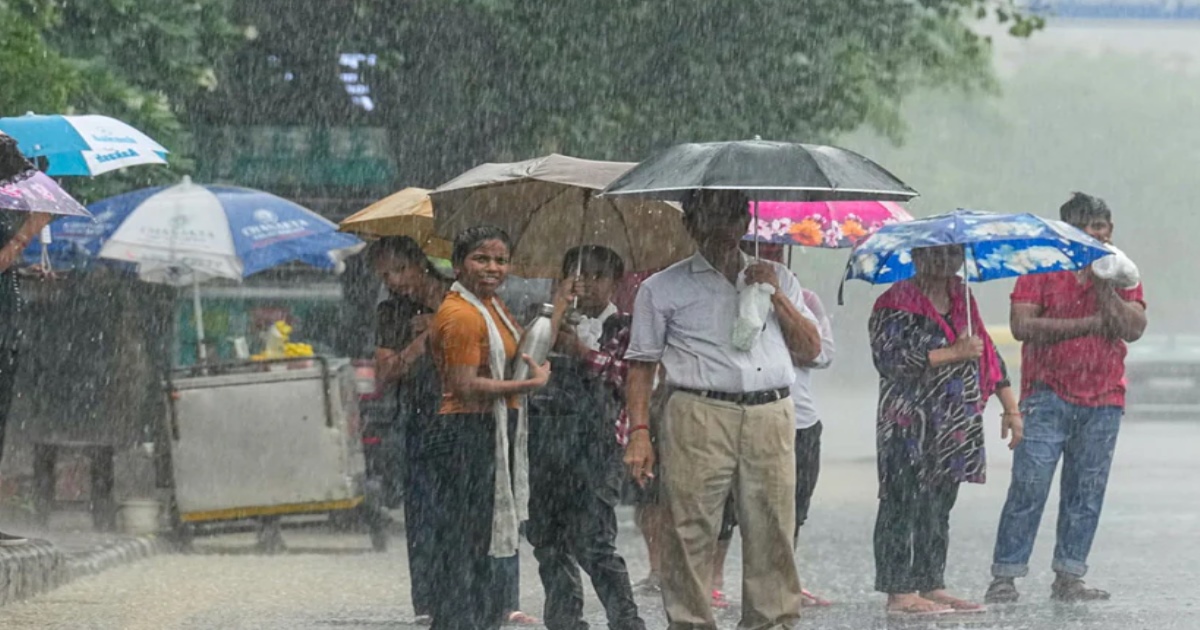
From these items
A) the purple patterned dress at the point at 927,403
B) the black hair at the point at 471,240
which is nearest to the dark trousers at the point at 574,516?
the black hair at the point at 471,240

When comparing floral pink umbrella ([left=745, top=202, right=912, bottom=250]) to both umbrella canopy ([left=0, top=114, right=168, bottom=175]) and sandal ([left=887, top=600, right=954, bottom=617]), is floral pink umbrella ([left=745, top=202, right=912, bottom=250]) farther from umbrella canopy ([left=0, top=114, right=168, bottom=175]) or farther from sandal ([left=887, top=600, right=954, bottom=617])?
umbrella canopy ([left=0, top=114, right=168, bottom=175])

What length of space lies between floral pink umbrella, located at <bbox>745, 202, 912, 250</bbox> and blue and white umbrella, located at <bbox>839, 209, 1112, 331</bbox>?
51cm

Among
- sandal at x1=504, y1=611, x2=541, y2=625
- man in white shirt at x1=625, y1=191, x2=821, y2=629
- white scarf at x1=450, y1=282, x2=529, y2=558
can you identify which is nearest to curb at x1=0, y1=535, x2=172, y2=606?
sandal at x1=504, y1=611, x2=541, y2=625

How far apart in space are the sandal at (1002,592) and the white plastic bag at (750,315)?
3.31m

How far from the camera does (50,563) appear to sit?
1152cm

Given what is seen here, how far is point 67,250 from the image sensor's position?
15.7 meters

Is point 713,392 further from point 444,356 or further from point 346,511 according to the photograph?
point 346,511

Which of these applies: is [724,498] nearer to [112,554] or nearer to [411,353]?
[411,353]

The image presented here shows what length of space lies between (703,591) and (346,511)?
7565mm

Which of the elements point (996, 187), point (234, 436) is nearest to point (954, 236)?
point (234, 436)

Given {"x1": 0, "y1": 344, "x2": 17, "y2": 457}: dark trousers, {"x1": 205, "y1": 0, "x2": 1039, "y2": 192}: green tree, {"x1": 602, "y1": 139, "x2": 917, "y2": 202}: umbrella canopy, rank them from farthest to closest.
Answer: {"x1": 205, "y1": 0, "x2": 1039, "y2": 192}: green tree, {"x1": 0, "y1": 344, "x2": 17, "y2": 457}: dark trousers, {"x1": 602, "y1": 139, "x2": 917, "y2": 202}: umbrella canopy

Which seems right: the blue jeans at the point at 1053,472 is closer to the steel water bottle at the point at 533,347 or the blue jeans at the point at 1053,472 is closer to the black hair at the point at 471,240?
the steel water bottle at the point at 533,347

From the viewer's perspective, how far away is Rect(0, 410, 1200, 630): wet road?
1018 cm

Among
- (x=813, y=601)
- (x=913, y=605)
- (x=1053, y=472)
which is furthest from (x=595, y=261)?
(x=1053, y=472)
